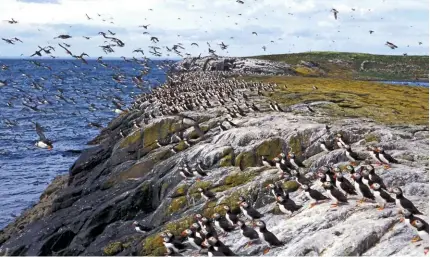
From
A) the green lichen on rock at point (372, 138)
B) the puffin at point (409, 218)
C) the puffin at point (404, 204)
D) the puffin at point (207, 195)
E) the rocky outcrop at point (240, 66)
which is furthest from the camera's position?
the rocky outcrop at point (240, 66)

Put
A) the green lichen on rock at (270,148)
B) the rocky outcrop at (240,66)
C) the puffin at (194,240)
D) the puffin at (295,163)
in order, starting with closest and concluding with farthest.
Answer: the puffin at (194,240) < the puffin at (295,163) < the green lichen on rock at (270,148) < the rocky outcrop at (240,66)

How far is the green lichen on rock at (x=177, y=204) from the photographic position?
2264cm

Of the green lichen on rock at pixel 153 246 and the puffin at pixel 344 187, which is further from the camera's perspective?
the green lichen on rock at pixel 153 246

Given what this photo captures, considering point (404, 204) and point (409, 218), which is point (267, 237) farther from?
point (409, 218)

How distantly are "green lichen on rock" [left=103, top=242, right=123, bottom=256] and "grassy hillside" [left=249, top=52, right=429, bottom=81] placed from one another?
89733mm

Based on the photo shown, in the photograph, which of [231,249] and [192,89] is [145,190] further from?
[192,89]

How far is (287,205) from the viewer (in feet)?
57.4

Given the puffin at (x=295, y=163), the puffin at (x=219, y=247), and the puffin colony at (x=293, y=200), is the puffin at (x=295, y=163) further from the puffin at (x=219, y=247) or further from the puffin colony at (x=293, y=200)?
the puffin at (x=219, y=247)

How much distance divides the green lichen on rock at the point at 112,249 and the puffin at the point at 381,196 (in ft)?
34.7

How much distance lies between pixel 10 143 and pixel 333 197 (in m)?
51.9

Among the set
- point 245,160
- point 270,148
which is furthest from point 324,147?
point 245,160

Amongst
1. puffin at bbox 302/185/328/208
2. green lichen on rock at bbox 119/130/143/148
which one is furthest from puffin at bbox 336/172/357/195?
green lichen on rock at bbox 119/130/143/148

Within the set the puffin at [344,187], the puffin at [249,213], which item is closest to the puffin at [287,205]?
the puffin at [249,213]

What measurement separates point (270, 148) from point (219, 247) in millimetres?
11074
